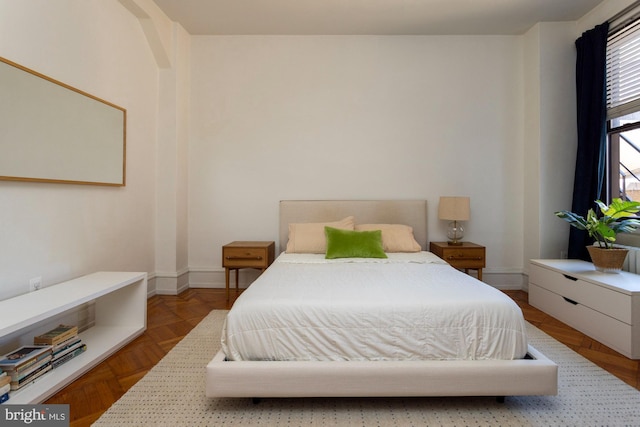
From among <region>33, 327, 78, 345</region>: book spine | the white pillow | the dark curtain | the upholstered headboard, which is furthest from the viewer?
the upholstered headboard

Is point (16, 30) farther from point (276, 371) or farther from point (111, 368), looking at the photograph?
point (276, 371)

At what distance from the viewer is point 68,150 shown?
2.29m

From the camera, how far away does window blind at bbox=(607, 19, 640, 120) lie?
282 cm

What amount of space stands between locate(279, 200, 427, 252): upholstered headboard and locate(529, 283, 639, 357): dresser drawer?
49.4 inches

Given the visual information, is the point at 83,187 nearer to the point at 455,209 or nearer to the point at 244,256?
the point at 244,256

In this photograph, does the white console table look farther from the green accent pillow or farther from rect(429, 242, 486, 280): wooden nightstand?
rect(429, 242, 486, 280): wooden nightstand

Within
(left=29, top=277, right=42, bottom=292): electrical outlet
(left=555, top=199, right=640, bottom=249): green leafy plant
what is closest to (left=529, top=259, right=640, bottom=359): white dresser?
(left=555, top=199, right=640, bottom=249): green leafy plant

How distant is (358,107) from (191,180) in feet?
7.30

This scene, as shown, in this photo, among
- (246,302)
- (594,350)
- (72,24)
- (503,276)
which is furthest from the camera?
(503,276)

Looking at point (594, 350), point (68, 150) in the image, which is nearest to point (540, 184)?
point (594, 350)

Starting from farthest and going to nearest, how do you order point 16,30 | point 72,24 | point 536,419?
point 72,24
point 16,30
point 536,419


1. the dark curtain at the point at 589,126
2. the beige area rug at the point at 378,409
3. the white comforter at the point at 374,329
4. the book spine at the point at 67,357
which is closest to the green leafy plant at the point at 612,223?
the dark curtain at the point at 589,126

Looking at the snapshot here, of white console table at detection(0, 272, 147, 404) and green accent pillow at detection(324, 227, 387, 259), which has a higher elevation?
green accent pillow at detection(324, 227, 387, 259)

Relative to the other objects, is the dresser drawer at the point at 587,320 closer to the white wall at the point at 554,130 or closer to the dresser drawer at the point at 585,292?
the dresser drawer at the point at 585,292
